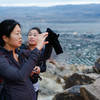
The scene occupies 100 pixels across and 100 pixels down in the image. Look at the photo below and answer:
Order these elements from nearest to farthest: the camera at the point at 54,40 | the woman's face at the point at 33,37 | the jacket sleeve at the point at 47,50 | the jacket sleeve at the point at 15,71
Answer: the jacket sleeve at the point at 15,71, the camera at the point at 54,40, the jacket sleeve at the point at 47,50, the woman's face at the point at 33,37

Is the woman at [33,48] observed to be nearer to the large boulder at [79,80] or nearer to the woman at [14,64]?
the woman at [14,64]

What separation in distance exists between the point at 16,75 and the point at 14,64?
0.16 metres

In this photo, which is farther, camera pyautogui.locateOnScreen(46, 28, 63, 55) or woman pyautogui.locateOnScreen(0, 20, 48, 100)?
camera pyautogui.locateOnScreen(46, 28, 63, 55)

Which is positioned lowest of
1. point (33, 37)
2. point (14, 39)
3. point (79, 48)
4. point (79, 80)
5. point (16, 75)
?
point (79, 48)

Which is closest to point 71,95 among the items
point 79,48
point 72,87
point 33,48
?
point 72,87

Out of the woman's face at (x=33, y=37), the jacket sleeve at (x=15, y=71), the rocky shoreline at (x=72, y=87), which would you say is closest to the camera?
the jacket sleeve at (x=15, y=71)

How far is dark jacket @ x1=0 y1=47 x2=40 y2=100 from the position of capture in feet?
6.23

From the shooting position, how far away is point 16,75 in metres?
1.88

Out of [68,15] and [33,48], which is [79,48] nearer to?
[33,48]

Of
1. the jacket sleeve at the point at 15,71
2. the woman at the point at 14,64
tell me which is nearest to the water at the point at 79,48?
the woman at the point at 14,64

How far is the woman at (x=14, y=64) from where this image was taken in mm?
1903

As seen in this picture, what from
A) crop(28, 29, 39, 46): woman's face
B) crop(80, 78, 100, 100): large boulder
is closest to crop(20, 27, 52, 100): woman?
crop(28, 29, 39, 46): woman's face

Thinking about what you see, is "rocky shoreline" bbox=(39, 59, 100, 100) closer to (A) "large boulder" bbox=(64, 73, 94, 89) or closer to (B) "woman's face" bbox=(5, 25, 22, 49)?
(A) "large boulder" bbox=(64, 73, 94, 89)

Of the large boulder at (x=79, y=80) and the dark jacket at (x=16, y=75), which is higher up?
the dark jacket at (x=16, y=75)
